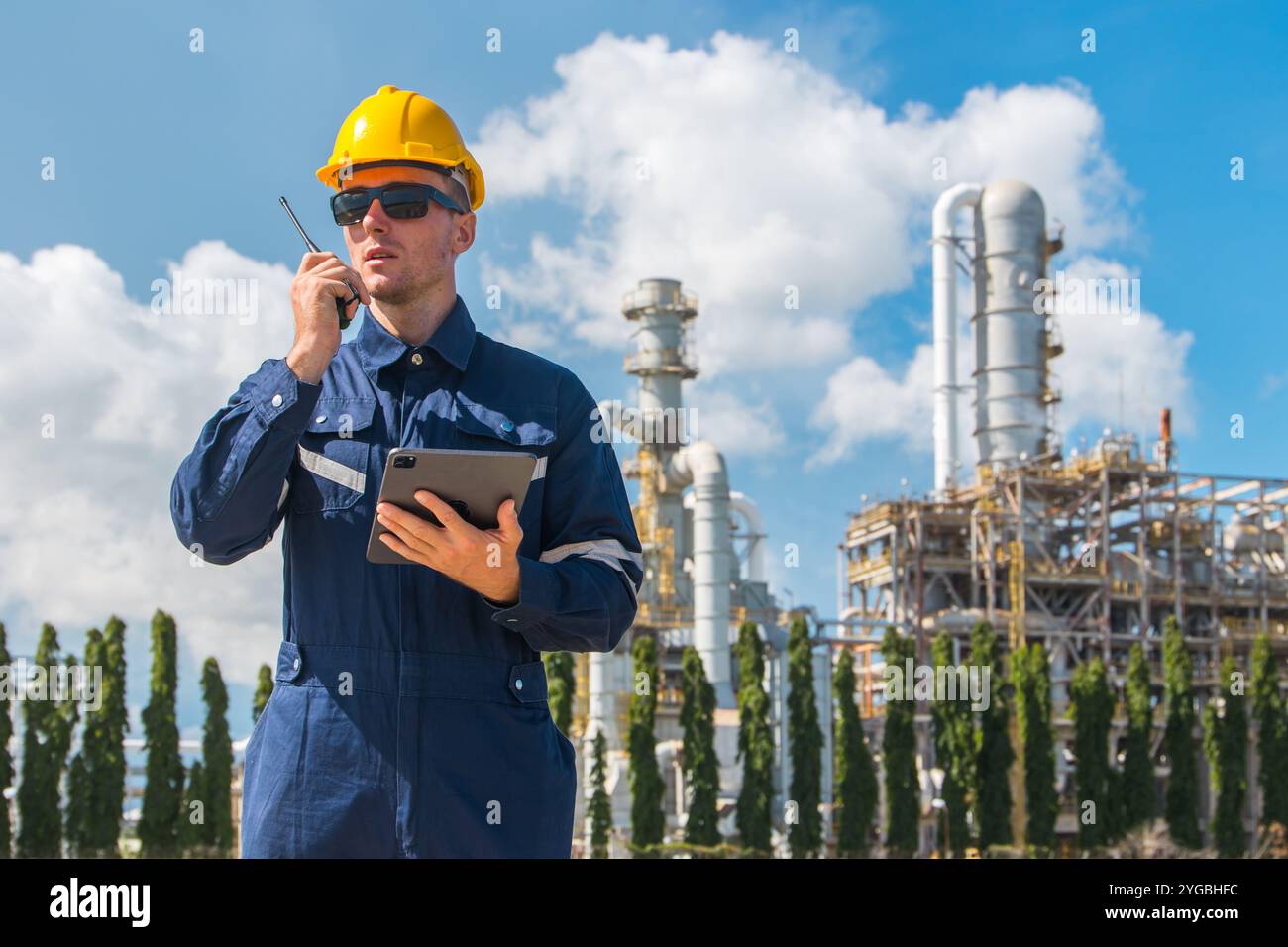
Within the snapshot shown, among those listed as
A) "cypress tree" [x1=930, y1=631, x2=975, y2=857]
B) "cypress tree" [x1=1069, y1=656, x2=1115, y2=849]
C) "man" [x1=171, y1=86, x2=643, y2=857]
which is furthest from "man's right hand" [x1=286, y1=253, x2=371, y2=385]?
"cypress tree" [x1=1069, y1=656, x2=1115, y2=849]

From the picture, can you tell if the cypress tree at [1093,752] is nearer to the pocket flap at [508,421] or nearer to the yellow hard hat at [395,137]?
the pocket flap at [508,421]

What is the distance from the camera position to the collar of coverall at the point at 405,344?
11.1ft

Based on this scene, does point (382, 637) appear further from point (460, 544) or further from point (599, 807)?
point (599, 807)

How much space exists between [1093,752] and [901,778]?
15.2ft

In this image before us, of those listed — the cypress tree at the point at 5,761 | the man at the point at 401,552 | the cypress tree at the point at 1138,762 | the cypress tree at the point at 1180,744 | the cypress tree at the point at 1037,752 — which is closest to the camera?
the man at the point at 401,552

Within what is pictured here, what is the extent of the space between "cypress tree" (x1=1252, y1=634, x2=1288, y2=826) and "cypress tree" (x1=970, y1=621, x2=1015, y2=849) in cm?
651

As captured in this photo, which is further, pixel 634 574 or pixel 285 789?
pixel 634 574

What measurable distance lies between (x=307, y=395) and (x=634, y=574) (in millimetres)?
782

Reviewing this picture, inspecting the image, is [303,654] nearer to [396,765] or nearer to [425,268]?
[396,765]

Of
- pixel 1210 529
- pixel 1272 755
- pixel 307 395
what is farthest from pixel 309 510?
pixel 1210 529

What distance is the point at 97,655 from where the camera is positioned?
1260 inches

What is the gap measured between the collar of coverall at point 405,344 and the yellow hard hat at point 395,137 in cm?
31

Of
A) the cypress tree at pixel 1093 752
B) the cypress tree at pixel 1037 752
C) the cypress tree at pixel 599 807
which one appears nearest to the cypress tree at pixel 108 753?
the cypress tree at pixel 599 807

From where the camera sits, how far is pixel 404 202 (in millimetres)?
3297
